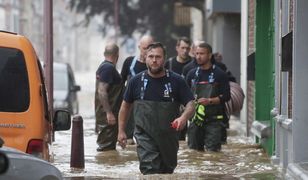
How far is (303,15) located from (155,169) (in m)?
2.63

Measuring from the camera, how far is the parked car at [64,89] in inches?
1019

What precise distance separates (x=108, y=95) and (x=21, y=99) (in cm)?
711

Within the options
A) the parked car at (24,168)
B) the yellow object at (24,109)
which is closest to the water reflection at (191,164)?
the yellow object at (24,109)

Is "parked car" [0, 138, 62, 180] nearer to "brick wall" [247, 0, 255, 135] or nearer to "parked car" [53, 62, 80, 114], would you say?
"brick wall" [247, 0, 255, 135]

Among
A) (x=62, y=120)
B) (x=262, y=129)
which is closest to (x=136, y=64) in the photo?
(x=262, y=129)

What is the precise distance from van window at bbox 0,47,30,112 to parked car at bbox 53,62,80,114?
17.1 metres

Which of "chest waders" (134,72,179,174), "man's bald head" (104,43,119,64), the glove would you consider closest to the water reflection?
"chest waders" (134,72,179,174)

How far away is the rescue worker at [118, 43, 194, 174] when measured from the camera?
33.0 feet

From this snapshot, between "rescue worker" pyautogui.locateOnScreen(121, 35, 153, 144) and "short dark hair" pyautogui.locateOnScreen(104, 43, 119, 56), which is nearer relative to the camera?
"short dark hair" pyautogui.locateOnScreen(104, 43, 119, 56)

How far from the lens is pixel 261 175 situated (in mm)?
12109

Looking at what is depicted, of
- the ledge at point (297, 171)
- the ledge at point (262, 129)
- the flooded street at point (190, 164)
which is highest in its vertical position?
the ledge at point (262, 129)

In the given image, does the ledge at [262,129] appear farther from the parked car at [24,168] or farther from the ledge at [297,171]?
the parked car at [24,168]

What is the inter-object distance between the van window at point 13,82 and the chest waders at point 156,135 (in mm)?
2149

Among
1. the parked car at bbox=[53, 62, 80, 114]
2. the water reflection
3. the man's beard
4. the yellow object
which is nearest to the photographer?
the yellow object
